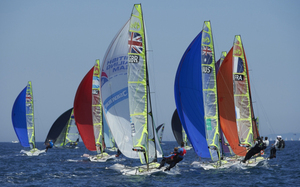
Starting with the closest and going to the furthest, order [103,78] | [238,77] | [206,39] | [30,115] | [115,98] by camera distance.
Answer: [115,98], [103,78], [206,39], [238,77], [30,115]

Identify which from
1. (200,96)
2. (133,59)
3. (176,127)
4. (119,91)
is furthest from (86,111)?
(176,127)

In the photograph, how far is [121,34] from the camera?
2144 centimetres

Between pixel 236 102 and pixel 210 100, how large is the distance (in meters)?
2.45

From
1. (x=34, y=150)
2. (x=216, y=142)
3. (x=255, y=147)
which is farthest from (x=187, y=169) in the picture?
(x=34, y=150)

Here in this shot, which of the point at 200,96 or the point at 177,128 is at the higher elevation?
the point at 200,96

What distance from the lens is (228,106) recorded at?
2734cm

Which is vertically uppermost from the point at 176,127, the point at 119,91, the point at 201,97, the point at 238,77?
the point at 238,77

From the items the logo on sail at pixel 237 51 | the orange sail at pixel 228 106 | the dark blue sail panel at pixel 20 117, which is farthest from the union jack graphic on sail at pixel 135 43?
the dark blue sail panel at pixel 20 117

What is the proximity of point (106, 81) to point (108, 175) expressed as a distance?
15.7ft

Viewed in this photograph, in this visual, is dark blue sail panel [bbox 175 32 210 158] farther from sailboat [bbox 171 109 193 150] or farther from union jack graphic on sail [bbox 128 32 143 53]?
sailboat [bbox 171 109 193 150]

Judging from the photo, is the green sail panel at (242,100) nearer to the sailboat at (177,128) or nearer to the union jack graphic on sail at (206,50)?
the union jack graphic on sail at (206,50)

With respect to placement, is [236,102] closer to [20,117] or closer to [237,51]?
[237,51]

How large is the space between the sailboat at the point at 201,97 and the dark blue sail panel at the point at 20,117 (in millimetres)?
24824

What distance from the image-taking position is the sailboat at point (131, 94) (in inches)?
816
